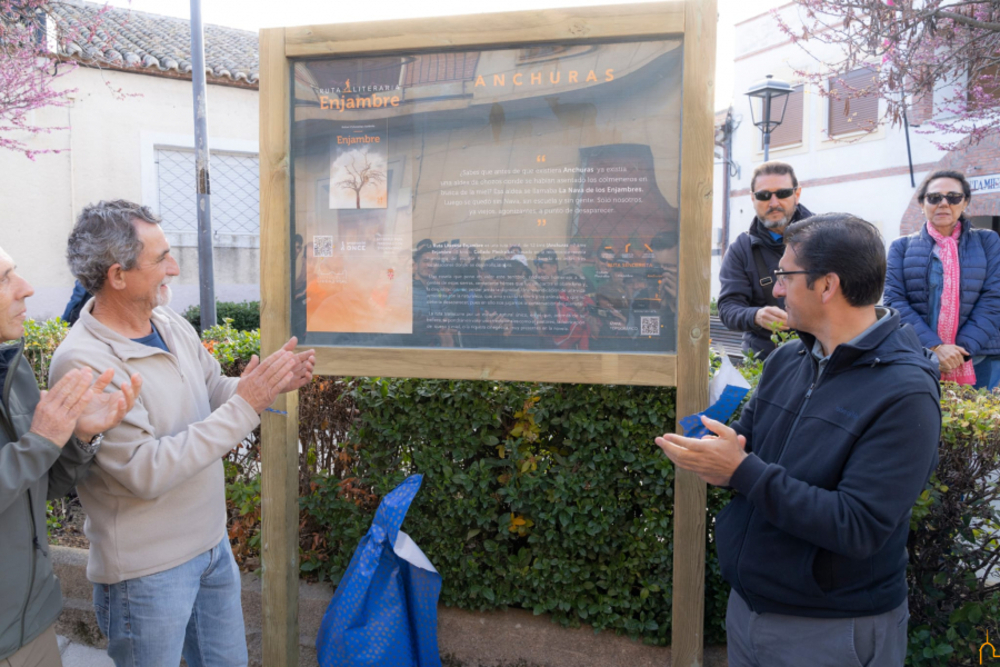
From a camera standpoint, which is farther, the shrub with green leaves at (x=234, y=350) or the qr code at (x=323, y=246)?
the shrub with green leaves at (x=234, y=350)

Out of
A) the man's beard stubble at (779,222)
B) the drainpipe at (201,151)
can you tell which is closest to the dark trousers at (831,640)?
the man's beard stubble at (779,222)

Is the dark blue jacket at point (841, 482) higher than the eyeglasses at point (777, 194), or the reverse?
the eyeglasses at point (777, 194)

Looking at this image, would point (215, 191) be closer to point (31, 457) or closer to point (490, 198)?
point (490, 198)

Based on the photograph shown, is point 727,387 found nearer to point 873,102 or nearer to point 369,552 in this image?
point 369,552

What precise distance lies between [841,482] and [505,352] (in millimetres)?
1171

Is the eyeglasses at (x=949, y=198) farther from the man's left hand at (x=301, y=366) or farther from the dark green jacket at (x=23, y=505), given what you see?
the dark green jacket at (x=23, y=505)

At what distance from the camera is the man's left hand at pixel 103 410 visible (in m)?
1.92

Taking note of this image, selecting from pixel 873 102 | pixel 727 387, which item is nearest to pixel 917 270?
pixel 727 387

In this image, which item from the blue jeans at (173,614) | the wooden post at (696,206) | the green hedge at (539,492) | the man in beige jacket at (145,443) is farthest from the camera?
the green hedge at (539,492)

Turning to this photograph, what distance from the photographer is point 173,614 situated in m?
2.24

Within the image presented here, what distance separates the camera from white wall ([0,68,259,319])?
1347 centimetres

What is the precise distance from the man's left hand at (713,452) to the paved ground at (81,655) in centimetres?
319

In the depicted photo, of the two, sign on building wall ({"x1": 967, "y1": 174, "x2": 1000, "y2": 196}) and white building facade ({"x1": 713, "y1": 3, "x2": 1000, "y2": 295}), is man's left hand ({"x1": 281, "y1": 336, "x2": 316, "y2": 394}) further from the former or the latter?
sign on building wall ({"x1": 967, "y1": 174, "x2": 1000, "y2": 196})

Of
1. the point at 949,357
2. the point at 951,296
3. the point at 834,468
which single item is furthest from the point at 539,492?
→ the point at 951,296
